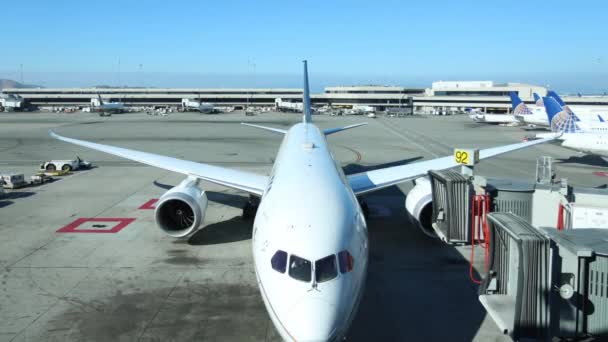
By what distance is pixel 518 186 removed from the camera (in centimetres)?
1275

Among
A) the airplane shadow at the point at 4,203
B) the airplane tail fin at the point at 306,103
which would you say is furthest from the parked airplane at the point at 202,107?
the airplane shadow at the point at 4,203

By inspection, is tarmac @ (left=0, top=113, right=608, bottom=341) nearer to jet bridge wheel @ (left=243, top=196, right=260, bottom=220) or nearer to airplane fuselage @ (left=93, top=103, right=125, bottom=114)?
jet bridge wheel @ (left=243, top=196, right=260, bottom=220)

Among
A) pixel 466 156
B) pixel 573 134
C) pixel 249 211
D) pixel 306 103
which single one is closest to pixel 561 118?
pixel 573 134

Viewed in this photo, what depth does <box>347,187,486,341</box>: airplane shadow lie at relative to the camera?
10383 millimetres

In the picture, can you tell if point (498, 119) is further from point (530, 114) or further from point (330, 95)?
point (330, 95)

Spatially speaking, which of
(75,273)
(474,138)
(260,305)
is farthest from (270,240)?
(474,138)

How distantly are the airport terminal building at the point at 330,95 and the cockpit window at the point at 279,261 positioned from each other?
464ft

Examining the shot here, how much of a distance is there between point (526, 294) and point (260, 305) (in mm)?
6275

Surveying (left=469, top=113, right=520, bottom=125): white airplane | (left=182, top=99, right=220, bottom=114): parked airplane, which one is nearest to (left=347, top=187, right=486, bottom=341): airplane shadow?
(left=469, top=113, right=520, bottom=125): white airplane

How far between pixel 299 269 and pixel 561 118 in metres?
36.4

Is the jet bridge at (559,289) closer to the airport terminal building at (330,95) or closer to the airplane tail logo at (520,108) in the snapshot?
the airplane tail logo at (520,108)

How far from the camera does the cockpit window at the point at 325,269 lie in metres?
7.75

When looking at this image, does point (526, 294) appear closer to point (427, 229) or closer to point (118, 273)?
point (427, 229)


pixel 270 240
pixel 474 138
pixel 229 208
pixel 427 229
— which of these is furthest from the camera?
pixel 474 138
